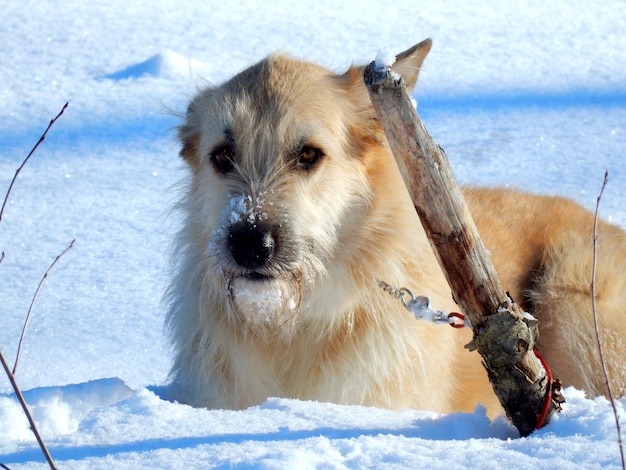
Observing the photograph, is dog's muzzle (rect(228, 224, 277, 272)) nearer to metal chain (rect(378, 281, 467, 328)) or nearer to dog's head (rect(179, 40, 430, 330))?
dog's head (rect(179, 40, 430, 330))

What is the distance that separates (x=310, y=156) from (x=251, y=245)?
0.53 meters

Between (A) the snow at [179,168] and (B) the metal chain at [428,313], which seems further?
(B) the metal chain at [428,313]

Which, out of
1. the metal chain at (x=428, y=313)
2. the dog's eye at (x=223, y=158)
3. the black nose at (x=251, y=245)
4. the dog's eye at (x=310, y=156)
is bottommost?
the metal chain at (x=428, y=313)

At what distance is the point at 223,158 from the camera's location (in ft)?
10.1

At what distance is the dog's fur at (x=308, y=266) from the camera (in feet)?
9.45

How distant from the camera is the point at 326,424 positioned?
6.91 feet

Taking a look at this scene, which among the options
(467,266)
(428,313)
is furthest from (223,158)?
(467,266)

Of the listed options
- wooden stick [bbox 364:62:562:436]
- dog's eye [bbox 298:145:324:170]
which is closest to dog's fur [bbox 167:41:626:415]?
dog's eye [bbox 298:145:324:170]

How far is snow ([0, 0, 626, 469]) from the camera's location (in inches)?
76.4

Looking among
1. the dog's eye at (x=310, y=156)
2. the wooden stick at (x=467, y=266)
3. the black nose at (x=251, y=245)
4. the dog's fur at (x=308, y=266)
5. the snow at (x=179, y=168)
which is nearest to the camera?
the snow at (x=179, y=168)

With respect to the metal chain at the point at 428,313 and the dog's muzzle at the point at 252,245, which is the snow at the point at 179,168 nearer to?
the metal chain at the point at 428,313

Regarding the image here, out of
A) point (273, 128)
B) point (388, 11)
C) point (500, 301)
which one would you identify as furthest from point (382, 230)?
point (388, 11)

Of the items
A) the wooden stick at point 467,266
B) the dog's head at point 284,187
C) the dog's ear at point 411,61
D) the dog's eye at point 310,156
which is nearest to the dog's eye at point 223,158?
the dog's head at point 284,187

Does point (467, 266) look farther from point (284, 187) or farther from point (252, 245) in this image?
point (284, 187)
